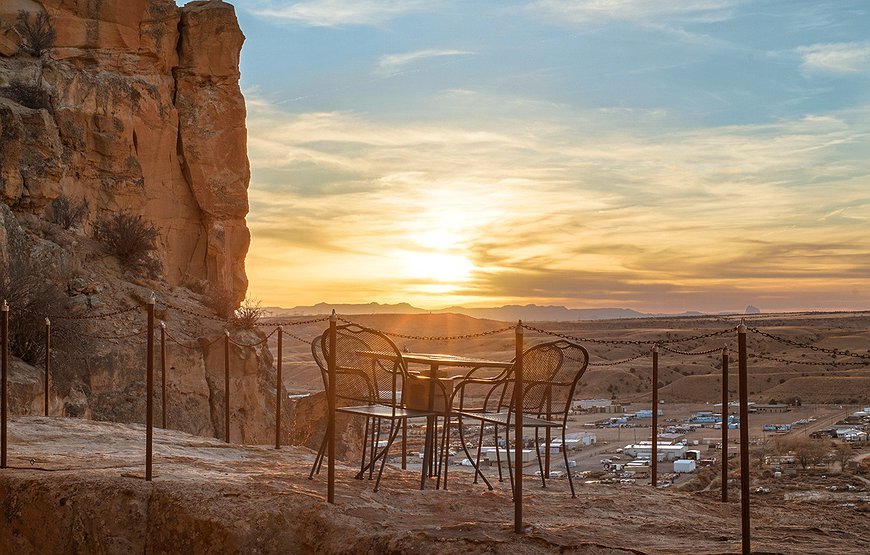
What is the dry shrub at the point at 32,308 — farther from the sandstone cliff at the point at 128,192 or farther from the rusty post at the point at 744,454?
the rusty post at the point at 744,454

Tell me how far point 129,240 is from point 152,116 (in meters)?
4.85

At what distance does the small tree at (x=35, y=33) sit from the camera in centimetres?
2456

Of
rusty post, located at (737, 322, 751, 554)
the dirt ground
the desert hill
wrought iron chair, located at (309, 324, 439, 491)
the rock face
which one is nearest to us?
rusty post, located at (737, 322, 751, 554)

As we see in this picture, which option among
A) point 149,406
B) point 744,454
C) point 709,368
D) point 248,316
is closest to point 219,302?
point 248,316

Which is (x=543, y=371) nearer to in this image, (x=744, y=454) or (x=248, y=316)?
(x=744, y=454)

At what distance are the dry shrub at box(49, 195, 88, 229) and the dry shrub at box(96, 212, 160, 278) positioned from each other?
59cm

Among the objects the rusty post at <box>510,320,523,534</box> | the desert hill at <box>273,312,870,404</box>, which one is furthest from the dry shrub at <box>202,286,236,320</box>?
the desert hill at <box>273,312,870,404</box>

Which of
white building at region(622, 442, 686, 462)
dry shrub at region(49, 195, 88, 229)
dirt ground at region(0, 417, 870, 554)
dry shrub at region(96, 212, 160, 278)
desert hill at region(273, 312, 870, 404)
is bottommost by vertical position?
white building at region(622, 442, 686, 462)

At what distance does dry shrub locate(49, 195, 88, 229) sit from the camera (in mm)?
22469

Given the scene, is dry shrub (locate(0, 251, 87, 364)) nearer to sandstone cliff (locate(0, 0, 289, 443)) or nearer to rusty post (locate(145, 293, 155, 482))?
sandstone cliff (locate(0, 0, 289, 443))

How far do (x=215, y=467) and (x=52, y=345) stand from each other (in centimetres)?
1009

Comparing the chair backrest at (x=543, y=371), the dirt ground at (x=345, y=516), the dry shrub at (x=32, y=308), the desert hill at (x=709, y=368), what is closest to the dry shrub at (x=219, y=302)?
the dry shrub at (x=32, y=308)

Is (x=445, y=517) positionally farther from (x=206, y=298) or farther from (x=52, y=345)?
(x=206, y=298)

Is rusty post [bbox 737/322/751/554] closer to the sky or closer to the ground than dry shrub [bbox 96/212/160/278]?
closer to the ground
